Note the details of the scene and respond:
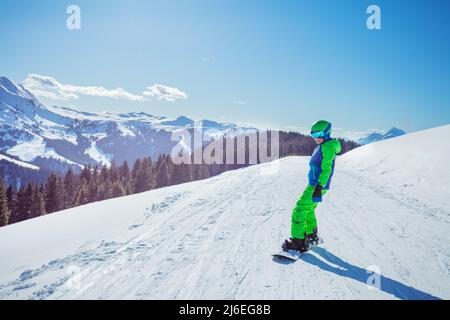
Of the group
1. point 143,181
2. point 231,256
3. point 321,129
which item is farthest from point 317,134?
point 143,181

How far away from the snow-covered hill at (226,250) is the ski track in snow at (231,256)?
0.02 metres

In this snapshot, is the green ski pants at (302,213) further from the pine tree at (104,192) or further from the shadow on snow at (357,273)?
the pine tree at (104,192)

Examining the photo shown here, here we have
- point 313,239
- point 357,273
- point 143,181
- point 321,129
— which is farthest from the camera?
point 143,181

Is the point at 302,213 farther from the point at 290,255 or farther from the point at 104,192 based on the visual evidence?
the point at 104,192

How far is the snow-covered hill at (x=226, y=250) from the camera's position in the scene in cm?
447

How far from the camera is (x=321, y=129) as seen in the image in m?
6.11

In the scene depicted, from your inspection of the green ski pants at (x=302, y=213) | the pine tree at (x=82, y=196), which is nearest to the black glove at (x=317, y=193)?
the green ski pants at (x=302, y=213)

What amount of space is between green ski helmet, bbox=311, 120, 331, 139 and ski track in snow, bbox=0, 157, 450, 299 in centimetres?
250

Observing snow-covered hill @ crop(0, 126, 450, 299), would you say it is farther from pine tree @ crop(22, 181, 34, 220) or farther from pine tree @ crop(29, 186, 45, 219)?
pine tree @ crop(22, 181, 34, 220)

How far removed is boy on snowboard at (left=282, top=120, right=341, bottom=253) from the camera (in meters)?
5.88

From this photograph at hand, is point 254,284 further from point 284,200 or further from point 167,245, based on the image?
point 284,200

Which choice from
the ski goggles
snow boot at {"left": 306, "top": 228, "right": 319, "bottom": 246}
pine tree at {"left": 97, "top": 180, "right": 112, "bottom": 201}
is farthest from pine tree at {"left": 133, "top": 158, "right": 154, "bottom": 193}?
the ski goggles

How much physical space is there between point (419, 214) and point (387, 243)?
4.04 metres

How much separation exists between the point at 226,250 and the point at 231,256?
35 centimetres
